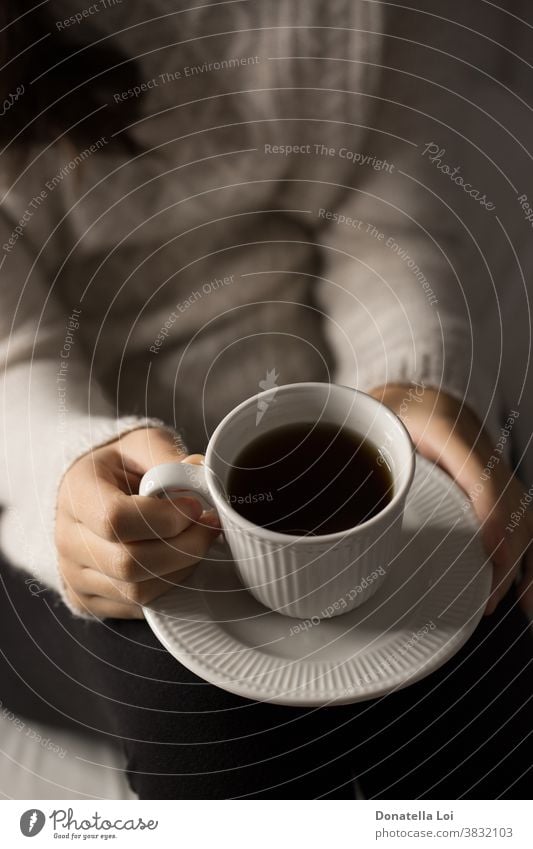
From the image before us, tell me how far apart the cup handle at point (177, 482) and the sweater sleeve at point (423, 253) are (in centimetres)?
17

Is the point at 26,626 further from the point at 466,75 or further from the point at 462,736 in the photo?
the point at 466,75

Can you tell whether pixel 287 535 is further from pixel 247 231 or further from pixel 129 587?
pixel 247 231

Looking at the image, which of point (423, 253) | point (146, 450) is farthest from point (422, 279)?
point (146, 450)

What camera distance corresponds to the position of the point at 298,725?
0.30m

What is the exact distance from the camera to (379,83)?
1.36 ft

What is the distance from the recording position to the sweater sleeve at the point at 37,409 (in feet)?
1.20

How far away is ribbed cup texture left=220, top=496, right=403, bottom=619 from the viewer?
24 centimetres

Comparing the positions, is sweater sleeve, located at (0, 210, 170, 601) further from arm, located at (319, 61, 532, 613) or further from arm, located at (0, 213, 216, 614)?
arm, located at (319, 61, 532, 613)

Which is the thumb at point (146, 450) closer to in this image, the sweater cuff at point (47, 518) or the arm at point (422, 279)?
the sweater cuff at point (47, 518)

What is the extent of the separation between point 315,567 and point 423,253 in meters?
0.23

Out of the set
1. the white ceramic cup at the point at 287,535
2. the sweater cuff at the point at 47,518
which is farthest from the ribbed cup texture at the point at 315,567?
the sweater cuff at the point at 47,518

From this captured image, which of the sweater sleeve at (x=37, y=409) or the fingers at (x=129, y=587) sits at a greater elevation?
the sweater sleeve at (x=37, y=409)

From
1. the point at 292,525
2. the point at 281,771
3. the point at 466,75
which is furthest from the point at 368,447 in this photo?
the point at 466,75

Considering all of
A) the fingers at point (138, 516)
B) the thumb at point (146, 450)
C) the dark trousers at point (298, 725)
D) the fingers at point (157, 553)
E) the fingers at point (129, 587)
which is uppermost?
the thumb at point (146, 450)
